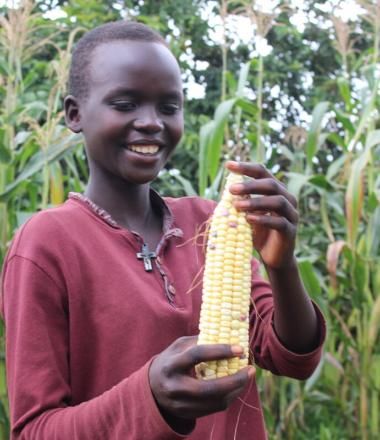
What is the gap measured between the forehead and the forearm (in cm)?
38

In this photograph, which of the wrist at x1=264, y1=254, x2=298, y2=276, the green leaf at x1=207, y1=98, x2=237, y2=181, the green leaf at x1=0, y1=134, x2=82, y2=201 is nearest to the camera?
the wrist at x1=264, y1=254, x2=298, y2=276

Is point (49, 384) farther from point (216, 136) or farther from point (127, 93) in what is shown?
point (216, 136)

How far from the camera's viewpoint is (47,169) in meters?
2.90

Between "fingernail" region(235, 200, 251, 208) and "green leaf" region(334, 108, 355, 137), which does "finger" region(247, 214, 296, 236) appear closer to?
"fingernail" region(235, 200, 251, 208)

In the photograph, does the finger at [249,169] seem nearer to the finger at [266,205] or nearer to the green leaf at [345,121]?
the finger at [266,205]

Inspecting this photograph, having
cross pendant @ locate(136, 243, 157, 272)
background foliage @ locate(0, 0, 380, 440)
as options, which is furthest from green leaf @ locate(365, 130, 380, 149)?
cross pendant @ locate(136, 243, 157, 272)

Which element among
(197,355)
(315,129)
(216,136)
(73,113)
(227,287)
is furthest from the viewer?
(315,129)

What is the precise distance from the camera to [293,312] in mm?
1329

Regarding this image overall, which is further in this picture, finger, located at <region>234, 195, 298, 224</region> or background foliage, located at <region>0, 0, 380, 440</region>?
background foliage, located at <region>0, 0, 380, 440</region>

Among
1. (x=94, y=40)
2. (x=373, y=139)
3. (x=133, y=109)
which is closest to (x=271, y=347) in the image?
(x=133, y=109)

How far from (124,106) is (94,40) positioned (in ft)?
0.61

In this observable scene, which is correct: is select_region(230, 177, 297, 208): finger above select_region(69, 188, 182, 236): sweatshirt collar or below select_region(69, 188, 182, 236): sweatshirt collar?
above

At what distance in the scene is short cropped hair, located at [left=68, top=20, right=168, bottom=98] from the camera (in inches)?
55.1

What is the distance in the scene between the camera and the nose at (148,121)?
1.33m
